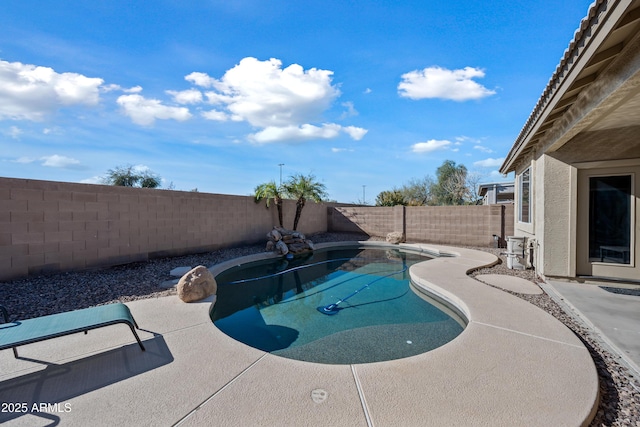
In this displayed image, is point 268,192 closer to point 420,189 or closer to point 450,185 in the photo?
point 420,189

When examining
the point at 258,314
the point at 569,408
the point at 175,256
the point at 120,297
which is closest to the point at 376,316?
the point at 258,314

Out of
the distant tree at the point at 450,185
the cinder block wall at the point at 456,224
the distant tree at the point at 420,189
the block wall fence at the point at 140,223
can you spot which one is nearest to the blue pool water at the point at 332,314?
the block wall fence at the point at 140,223

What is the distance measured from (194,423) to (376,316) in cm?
363

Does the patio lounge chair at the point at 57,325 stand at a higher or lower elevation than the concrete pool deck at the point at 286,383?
higher

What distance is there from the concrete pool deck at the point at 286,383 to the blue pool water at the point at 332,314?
2.61ft

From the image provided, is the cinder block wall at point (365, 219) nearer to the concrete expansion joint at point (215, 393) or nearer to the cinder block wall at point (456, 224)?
the cinder block wall at point (456, 224)

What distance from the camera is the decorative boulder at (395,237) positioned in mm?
13242

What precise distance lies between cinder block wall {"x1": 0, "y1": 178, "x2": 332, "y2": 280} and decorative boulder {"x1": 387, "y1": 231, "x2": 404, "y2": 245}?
7.25 m

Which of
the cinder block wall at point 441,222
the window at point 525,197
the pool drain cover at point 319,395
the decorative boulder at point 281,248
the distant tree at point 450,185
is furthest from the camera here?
the distant tree at point 450,185

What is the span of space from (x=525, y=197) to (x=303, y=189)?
342 inches

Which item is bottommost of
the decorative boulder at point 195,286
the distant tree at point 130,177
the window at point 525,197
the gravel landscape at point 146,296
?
the gravel landscape at point 146,296

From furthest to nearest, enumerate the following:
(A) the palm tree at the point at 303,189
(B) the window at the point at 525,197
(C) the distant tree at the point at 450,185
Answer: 1. (C) the distant tree at the point at 450,185
2. (A) the palm tree at the point at 303,189
3. (B) the window at the point at 525,197

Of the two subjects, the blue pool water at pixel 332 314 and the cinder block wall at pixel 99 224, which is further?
the cinder block wall at pixel 99 224

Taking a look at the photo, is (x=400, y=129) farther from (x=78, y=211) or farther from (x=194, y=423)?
(x=194, y=423)
